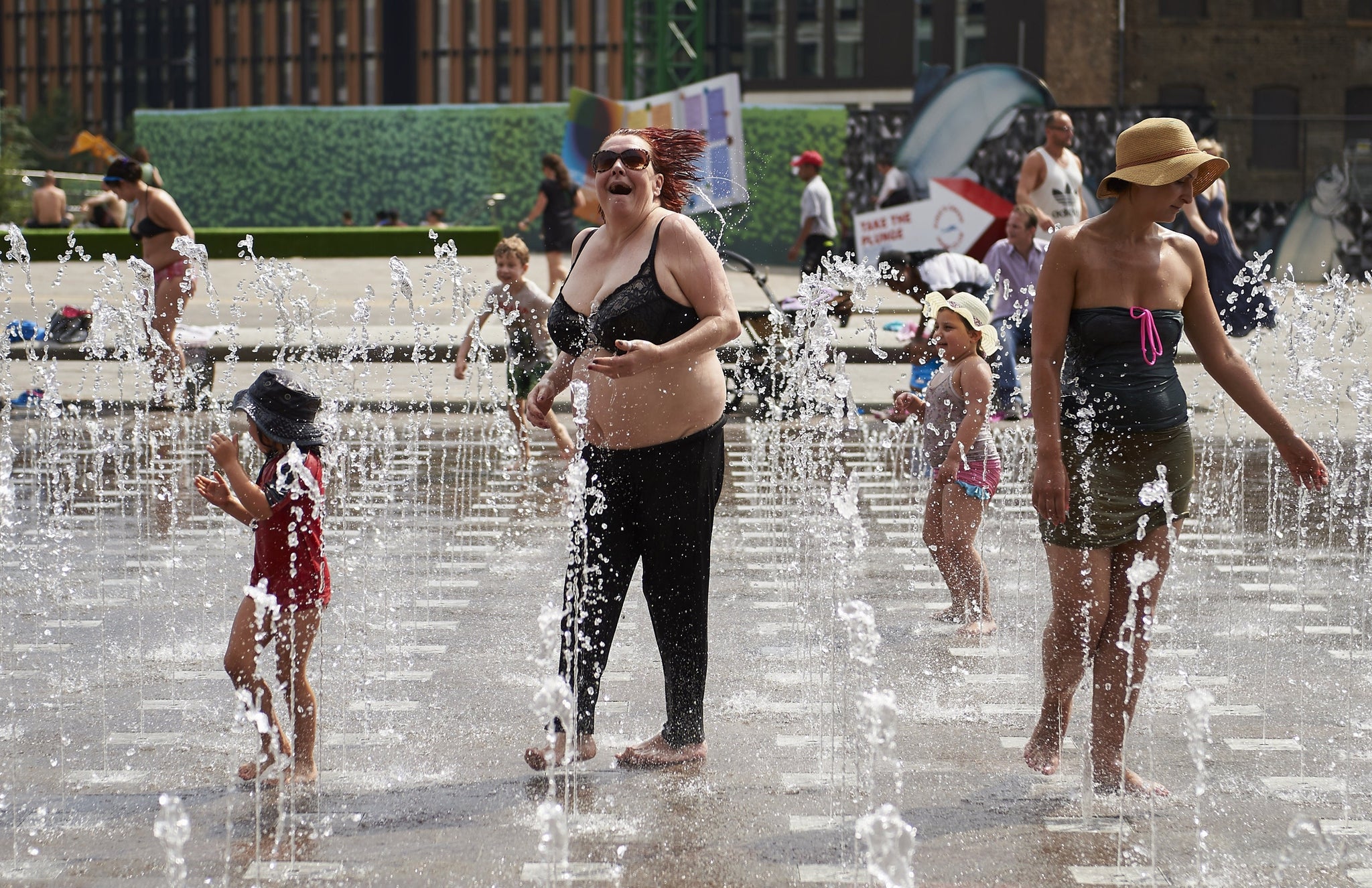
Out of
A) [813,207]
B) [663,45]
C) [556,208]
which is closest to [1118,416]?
[813,207]

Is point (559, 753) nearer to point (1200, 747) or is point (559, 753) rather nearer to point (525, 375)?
point (1200, 747)

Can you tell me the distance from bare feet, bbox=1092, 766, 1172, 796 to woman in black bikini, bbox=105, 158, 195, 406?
30.0 feet

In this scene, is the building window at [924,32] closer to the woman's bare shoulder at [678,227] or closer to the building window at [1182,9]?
the building window at [1182,9]

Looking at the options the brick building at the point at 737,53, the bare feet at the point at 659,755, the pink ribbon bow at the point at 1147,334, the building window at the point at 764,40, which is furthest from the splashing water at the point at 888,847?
the building window at the point at 764,40

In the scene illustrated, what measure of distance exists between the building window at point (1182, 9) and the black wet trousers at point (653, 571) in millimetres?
38293

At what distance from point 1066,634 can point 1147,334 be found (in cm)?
81

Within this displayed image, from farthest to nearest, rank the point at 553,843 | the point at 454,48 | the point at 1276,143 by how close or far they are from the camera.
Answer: the point at 454,48
the point at 1276,143
the point at 553,843

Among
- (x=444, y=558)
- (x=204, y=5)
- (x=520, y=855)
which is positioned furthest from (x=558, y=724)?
(x=204, y=5)

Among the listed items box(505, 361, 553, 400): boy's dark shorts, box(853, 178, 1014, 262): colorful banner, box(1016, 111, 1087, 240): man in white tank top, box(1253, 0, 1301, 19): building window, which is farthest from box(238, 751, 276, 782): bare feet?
box(1253, 0, 1301, 19): building window

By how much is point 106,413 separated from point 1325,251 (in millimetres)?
18747

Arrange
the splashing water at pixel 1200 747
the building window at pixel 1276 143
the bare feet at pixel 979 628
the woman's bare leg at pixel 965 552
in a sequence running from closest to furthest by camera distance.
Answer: the splashing water at pixel 1200 747, the bare feet at pixel 979 628, the woman's bare leg at pixel 965 552, the building window at pixel 1276 143

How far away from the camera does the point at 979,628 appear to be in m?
6.19

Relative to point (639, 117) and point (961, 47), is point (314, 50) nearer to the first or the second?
point (961, 47)

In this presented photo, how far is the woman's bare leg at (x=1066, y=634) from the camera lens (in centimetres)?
439
